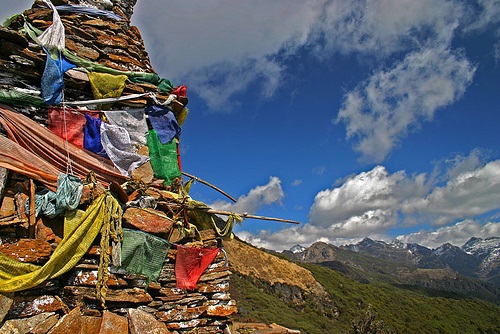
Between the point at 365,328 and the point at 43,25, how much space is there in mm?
54445

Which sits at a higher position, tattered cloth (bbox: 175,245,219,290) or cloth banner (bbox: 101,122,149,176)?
cloth banner (bbox: 101,122,149,176)

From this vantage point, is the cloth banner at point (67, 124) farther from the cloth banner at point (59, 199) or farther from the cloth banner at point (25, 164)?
the cloth banner at point (59, 199)

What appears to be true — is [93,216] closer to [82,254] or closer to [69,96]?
[82,254]

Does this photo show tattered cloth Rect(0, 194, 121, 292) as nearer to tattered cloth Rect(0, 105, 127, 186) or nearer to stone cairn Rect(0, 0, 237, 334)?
stone cairn Rect(0, 0, 237, 334)

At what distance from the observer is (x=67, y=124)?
327 inches

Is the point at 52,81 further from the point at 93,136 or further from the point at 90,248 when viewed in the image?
the point at 90,248

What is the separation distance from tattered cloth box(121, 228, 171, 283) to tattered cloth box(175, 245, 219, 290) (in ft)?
1.36

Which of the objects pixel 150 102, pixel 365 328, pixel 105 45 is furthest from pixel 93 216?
pixel 365 328

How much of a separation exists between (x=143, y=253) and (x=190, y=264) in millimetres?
1217

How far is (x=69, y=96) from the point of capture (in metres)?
8.75

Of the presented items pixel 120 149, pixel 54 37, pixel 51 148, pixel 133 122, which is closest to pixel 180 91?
pixel 133 122

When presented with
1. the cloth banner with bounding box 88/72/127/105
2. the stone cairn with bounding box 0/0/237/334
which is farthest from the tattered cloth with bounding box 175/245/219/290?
the cloth banner with bounding box 88/72/127/105

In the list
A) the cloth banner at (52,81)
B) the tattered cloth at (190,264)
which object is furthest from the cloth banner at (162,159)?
the cloth banner at (52,81)

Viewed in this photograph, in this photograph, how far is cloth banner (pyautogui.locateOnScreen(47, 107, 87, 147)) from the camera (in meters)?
8.12
